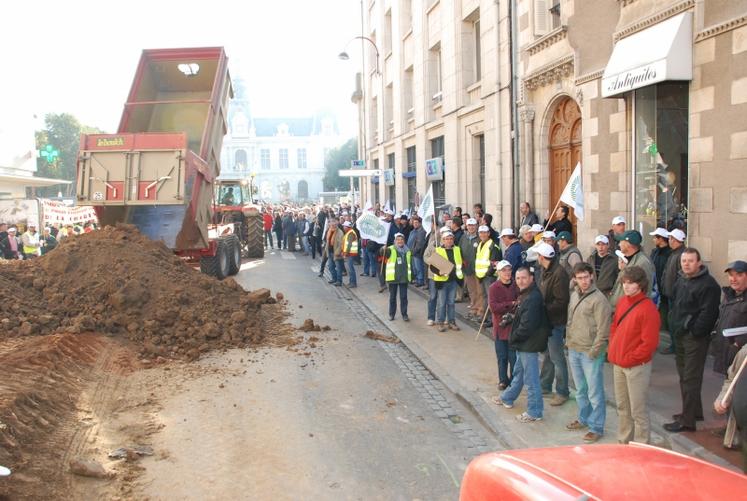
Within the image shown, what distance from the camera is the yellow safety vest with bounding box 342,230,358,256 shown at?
1564cm

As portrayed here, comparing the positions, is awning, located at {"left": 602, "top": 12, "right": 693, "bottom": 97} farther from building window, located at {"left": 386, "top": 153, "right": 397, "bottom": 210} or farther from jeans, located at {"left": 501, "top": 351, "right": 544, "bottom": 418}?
building window, located at {"left": 386, "top": 153, "right": 397, "bottom": 210}

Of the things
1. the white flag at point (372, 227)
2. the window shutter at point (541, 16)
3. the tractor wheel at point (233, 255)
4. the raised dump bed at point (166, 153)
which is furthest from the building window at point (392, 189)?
the window shutter at point (541, 16)

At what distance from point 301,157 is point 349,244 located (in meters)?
Answer: 95.5

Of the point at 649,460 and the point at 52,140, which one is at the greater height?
the point at 52,140

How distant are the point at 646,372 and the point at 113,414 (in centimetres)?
519

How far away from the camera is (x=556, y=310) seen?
6.76 metres

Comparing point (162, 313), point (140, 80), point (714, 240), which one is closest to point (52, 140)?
point (140, 80)

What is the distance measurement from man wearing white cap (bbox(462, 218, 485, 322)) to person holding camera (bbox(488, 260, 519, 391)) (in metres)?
4.17

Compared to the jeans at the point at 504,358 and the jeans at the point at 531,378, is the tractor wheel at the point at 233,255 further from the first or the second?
the jeans at the point at 531,378

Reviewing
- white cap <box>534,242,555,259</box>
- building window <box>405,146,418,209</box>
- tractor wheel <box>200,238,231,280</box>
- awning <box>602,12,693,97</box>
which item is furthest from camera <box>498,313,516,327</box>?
building window <box>405,146,418,209</box>

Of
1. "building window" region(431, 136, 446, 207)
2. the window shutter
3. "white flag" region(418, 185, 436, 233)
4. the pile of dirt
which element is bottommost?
the pile of dirt

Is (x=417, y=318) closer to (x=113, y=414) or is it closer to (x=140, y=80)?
(x=113, y=414)

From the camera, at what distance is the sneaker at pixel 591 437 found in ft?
19.6

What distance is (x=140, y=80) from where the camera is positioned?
551 inches
